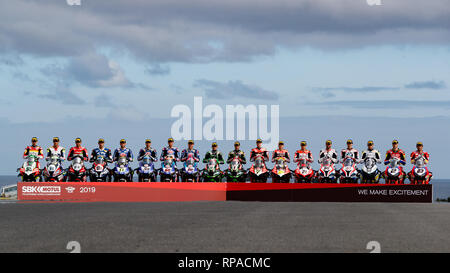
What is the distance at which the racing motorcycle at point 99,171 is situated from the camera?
104 feet

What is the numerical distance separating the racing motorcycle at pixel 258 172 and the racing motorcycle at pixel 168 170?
3.30 m

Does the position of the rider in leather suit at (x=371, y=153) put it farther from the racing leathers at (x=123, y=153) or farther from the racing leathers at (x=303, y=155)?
the racing leathers at (x=123, y=153)

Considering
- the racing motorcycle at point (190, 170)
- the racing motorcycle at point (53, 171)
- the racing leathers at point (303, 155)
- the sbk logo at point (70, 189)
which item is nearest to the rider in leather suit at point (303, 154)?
the racing leathers at point (303, 155)

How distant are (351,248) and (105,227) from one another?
5704 millimetres

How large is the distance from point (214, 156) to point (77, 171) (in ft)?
19.4

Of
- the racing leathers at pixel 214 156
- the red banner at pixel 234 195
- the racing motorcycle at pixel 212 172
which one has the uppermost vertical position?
the racing leathers at pixel 214 156

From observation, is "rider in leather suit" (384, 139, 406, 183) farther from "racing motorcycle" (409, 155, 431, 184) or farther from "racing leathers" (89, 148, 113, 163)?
"racing leathers" (89, 148, 113, 163)

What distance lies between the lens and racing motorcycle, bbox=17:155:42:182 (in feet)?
104

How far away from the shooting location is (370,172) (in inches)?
1233

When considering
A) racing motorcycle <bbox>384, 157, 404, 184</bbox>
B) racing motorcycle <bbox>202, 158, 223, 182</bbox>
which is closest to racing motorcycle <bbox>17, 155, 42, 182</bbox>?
racing motorcycle <bbox>202, 158, 223, 182</bbox>

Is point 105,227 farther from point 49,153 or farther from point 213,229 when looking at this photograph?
point 49,153

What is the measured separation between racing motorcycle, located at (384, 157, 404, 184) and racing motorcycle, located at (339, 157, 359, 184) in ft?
4.34

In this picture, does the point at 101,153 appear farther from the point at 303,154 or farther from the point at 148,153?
the point at 303,154
